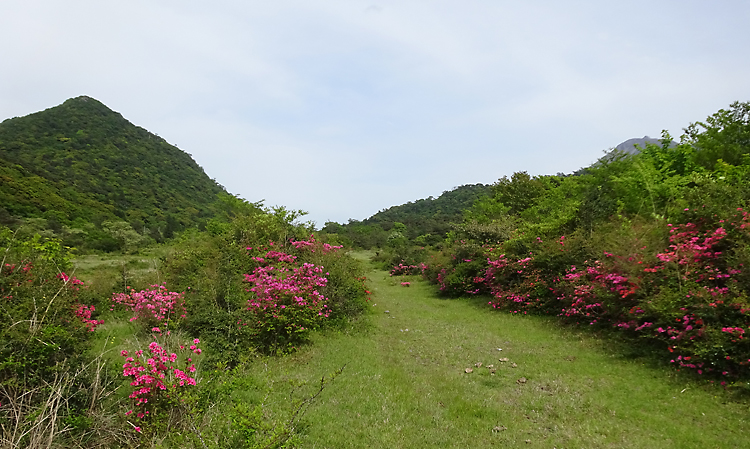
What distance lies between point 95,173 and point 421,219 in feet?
200

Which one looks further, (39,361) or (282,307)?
(282,307)

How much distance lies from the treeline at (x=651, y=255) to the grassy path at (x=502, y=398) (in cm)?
103

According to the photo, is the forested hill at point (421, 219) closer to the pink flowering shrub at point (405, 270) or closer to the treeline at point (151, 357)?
the pink flowering shrub at point (405, 270)

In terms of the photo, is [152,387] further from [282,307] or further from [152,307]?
[282,307]

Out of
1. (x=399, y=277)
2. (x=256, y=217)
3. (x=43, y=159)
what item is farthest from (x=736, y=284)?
(x=43, y=159)

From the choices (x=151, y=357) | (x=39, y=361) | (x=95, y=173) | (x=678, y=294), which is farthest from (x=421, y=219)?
(x=39, y=361)

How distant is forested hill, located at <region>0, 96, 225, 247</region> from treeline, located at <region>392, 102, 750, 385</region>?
46.7m

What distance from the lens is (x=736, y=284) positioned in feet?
21.9

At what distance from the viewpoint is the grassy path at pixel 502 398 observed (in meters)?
5.11

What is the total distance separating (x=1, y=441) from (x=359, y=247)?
169 ft

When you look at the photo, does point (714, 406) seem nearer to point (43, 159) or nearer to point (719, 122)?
point (719, 122)

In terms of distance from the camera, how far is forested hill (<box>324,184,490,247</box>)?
54.1 metres

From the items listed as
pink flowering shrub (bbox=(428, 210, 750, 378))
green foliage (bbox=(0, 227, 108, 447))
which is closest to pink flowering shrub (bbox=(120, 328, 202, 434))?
green foliage (bbox=(0, 227, 108, 447))

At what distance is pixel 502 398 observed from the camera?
6.64 m
